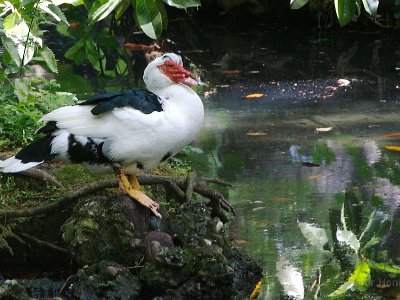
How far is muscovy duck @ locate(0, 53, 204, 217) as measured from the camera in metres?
4.05

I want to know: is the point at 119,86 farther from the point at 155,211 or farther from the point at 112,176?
the point at 155,211

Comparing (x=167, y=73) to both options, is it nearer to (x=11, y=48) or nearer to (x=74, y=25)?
(x=11, y=48)

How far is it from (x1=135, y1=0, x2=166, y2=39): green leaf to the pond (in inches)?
51.2

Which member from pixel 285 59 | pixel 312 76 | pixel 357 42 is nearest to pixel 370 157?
pixel 312 76

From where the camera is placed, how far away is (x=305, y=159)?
5.94 meters

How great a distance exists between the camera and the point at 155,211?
13.9 ft

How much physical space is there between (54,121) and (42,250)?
662 millimetres

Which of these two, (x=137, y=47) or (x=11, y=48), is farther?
(x=137, y=47)

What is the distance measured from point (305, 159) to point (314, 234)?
1342mm

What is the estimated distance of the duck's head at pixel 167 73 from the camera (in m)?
4.29

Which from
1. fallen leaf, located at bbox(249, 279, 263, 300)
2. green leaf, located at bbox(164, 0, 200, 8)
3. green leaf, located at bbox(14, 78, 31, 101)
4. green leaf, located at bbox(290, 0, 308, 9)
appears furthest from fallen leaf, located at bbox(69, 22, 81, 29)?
green leaf, located at bbox(290, 0, 308, 9)

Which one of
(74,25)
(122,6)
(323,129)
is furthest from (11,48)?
(74,25)

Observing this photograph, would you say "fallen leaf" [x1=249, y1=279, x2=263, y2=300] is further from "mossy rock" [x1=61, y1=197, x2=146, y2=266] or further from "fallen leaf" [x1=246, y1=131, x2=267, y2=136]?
"fallen leaf" [x1=246, y1=131, x2=267, y2=136]

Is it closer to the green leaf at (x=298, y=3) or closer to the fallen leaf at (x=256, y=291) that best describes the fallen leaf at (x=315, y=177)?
the fallen leaf at (x=256, y=291)
